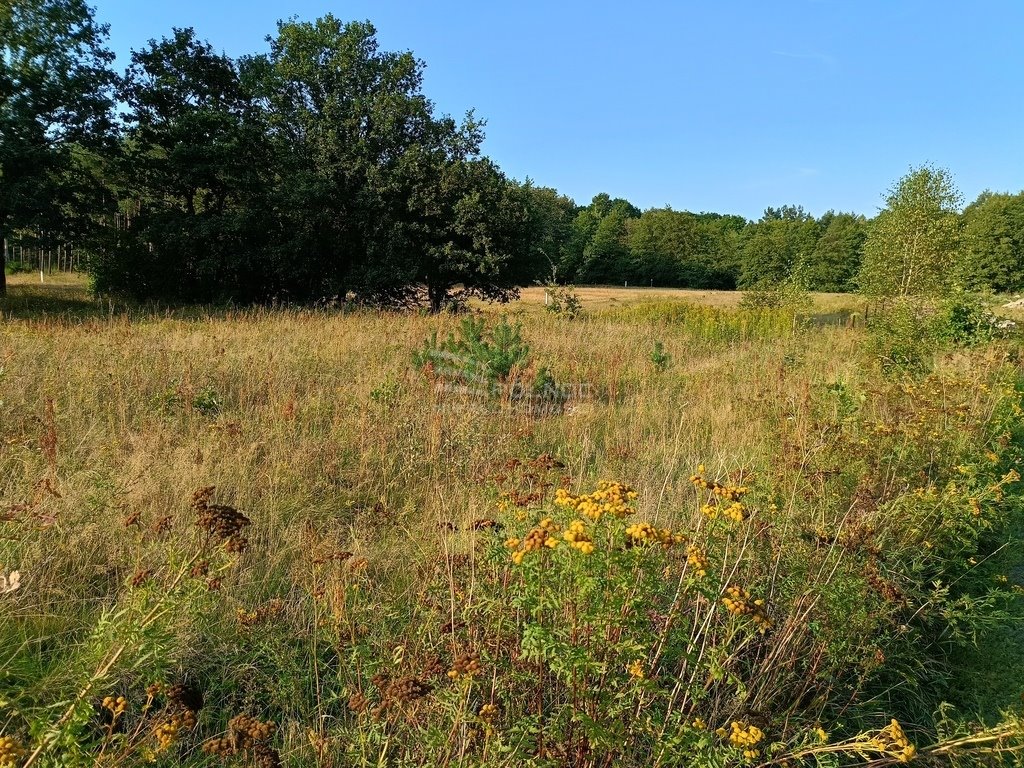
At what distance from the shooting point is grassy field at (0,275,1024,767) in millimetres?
1688

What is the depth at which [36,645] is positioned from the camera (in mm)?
2389

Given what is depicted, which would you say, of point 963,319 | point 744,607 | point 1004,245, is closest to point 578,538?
point 744,607

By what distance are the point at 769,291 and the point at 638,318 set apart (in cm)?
549

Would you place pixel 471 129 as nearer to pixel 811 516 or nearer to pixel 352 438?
pixel 352 438

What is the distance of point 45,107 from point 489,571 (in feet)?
63.4

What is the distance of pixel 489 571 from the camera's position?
234 cm

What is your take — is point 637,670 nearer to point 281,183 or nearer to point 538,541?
point 538,541

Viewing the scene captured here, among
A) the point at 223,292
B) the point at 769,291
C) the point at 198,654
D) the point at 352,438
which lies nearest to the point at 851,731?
the point at 198,654

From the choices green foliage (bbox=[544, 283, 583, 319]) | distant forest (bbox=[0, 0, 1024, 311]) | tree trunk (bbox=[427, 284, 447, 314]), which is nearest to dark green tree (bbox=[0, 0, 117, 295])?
distant forest (bbox=[0, 0, 1024, 311])

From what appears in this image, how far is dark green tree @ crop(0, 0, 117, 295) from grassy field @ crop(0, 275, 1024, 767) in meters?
10.7

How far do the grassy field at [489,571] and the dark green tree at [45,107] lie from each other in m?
10.7
